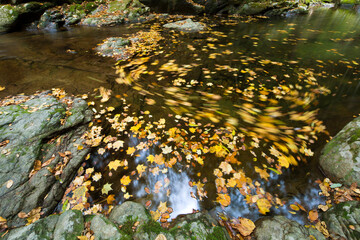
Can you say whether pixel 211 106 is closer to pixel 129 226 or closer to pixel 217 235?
pixel 217 235

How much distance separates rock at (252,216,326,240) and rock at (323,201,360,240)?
0.25 m

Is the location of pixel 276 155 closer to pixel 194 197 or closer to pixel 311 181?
pixel 311 181

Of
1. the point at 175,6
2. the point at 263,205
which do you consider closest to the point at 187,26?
the point at 175,6

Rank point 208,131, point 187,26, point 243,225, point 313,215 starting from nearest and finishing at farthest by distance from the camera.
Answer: point 243,225 < point 313,215 < point 208,131 < point 187,26

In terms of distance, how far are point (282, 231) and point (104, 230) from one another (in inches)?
80.9

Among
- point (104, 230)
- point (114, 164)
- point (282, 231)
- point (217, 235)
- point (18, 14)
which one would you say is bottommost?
point (114, 164)

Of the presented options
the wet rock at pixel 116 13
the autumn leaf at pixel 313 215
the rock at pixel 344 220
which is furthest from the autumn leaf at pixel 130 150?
the wet rock at pixel 116 13

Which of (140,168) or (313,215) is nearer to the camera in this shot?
(313,215)

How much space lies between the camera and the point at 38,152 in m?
2.77

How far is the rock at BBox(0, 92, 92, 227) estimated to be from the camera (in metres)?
2.33

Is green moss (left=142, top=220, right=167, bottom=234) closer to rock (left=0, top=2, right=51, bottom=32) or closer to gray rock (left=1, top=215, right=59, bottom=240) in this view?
gray rock (left=1, top=215, right=59, bottom=240)

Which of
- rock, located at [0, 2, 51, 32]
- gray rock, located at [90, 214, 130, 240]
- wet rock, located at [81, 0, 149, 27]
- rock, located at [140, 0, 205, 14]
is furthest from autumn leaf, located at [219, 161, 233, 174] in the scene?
rock, located at [140, 0, 205, 14]

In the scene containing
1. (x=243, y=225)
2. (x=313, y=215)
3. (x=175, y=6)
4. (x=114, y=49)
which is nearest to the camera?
(x=243, y=225)

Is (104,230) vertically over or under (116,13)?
under
